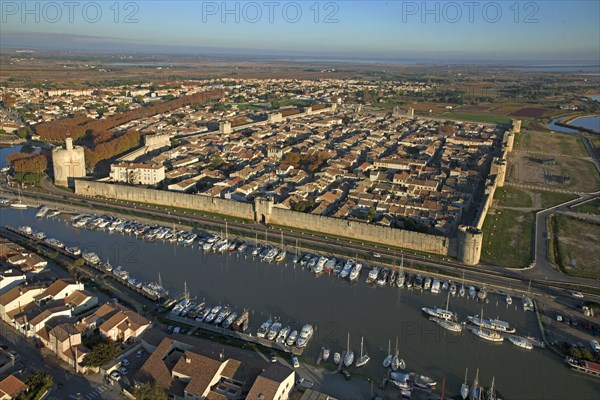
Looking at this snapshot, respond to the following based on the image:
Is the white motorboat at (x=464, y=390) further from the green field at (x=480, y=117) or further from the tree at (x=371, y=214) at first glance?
the green field at (x=480, y=117)

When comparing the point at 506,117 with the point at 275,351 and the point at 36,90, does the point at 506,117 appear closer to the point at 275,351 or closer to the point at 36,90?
the point at 275,351

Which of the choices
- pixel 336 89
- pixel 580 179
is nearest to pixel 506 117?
pixel 580 179

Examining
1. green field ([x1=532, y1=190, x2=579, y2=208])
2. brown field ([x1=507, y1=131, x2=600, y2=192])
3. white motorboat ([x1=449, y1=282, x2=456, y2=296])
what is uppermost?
brown field ([x1=507, y1=131, x2=600, y2=192])

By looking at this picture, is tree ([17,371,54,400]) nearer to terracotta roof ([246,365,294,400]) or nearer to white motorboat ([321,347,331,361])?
A: terracotta roof ([246,365,294,400])

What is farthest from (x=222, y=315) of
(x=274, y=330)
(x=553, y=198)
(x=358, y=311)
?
(x=553, y=198)

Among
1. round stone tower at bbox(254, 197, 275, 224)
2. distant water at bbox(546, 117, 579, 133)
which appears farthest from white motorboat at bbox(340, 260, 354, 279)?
distant water at bbox(546, 117, 579, 133)

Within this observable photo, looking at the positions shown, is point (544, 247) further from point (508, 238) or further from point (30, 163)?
point (30, 163)

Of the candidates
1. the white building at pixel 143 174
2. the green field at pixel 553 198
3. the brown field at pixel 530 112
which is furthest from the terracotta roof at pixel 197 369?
the brown field at pixel 530 112
